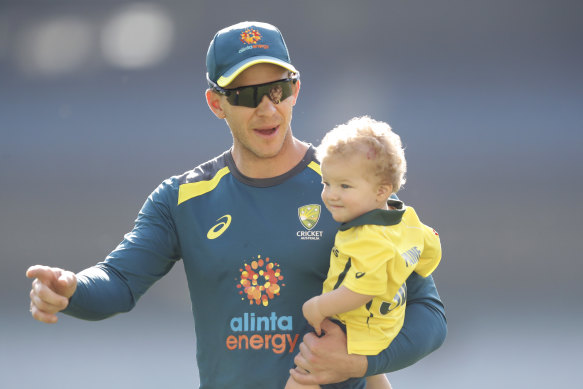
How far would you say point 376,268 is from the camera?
1.73 meters

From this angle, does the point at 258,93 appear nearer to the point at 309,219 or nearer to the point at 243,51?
the point at 243,51

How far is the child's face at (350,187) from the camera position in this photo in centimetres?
180

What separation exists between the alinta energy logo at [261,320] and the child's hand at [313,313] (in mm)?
142

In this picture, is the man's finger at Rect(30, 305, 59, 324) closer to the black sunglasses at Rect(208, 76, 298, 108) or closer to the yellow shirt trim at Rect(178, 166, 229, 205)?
the yellow shirt trim at Rect(178, 166, 229, 205)

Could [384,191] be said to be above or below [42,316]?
above

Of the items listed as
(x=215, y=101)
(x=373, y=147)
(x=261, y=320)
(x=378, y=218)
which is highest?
(x=215, y=101)

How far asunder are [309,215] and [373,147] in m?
0.33

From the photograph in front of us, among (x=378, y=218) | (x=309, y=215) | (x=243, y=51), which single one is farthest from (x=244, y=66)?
(x=378, y=218)

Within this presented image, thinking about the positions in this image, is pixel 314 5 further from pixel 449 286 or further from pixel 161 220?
pixel 161 220

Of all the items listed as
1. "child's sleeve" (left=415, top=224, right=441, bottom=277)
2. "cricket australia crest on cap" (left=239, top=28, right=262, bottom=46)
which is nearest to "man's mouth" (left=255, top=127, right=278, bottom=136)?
"cricket australia crest on cap" (left=239, top=28, right=262, bottom=46)

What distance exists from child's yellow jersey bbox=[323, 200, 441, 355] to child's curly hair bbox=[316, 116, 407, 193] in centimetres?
10

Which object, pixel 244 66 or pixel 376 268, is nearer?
pixel 376 268

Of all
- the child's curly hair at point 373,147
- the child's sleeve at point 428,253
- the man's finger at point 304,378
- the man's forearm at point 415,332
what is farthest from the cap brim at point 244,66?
the man's finger at point 304,378

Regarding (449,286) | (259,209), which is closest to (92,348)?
(449,286)
